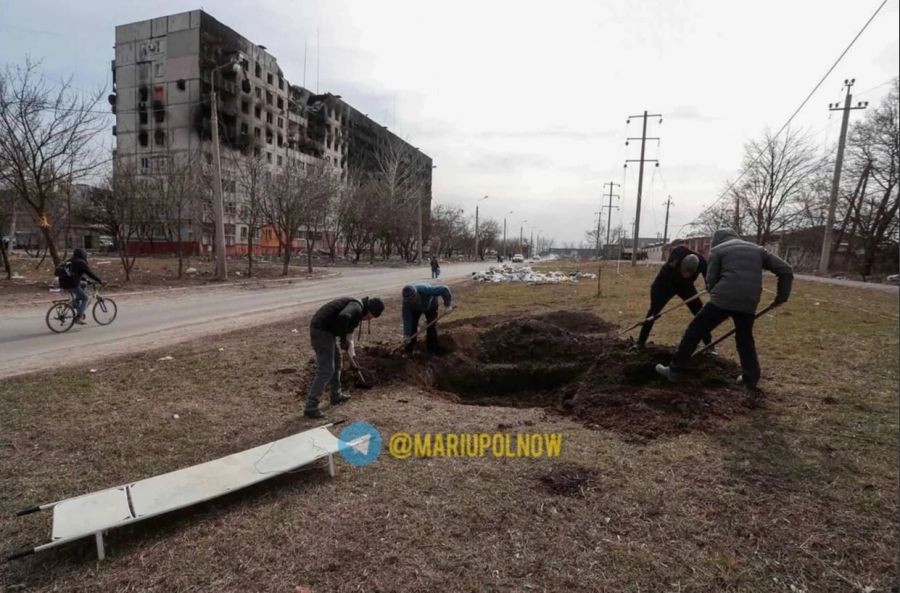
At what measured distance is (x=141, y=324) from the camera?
10438 mm

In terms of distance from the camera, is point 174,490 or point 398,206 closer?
point 174,490

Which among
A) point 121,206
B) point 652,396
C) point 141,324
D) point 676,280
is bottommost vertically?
point 141,324

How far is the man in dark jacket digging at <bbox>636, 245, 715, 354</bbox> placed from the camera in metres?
6.49

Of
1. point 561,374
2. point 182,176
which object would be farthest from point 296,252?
point 561,374

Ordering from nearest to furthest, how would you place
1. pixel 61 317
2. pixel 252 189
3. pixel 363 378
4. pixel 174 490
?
pixel 174 490
pixel 363 378
pixel 61 317
pixel 252 189

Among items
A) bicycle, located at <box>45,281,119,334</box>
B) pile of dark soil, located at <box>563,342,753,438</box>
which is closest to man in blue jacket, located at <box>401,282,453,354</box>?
pile of dark soil, located at <box>563,342,753,438</box>

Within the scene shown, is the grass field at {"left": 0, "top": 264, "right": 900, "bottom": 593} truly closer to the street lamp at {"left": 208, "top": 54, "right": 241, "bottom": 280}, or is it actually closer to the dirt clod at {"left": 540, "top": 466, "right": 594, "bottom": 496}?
the dirt clod at {"left": 540, "top": 466, "right": 594, "bottom": 496}

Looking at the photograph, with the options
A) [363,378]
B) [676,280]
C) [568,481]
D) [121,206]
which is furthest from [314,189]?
[568,481]

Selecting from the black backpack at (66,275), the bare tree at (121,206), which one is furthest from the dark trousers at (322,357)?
the bare tree at (121,206)

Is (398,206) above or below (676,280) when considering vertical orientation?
above

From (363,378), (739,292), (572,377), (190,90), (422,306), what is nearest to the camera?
(739,292)

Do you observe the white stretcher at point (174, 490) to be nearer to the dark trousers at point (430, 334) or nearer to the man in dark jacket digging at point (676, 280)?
the dark trousers at point (430, 334)

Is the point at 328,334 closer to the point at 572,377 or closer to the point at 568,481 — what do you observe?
the point at 568,481

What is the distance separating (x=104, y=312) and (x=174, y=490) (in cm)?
978
